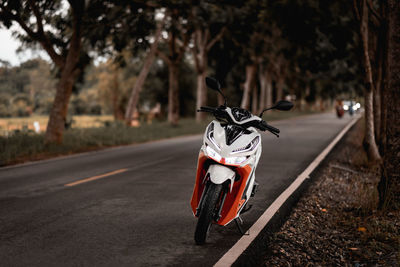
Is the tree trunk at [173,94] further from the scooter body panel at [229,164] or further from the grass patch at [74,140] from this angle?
the scooter body panel at [229,164]

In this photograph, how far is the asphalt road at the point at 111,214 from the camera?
468 centimetres

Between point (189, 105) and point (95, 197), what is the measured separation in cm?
4531

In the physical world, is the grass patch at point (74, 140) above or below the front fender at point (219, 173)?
below

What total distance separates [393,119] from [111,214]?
427 cm

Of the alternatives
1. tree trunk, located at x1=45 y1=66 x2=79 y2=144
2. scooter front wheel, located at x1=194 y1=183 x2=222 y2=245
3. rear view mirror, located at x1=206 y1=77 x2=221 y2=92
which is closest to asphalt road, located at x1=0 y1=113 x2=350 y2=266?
scooter front wheel, located at x1=194 y1=183 x2=222 y2=245

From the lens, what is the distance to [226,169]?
15.3ft

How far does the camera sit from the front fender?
181 inches

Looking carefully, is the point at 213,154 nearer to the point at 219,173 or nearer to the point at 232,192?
the point at 219,173

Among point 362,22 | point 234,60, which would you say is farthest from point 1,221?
point 234,60

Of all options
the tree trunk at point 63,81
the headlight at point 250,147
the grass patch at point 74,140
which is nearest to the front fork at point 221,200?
the headlight at point 250,147

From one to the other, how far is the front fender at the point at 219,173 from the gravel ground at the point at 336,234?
1.01 meters

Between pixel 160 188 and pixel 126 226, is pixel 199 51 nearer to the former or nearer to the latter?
pixel 160 188

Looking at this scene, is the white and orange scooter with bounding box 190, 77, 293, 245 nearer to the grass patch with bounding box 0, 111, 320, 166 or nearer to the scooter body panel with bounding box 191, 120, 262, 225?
the scooter body panel with bounding box 191, 120, 262, 225

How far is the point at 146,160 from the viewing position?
41.4ft
